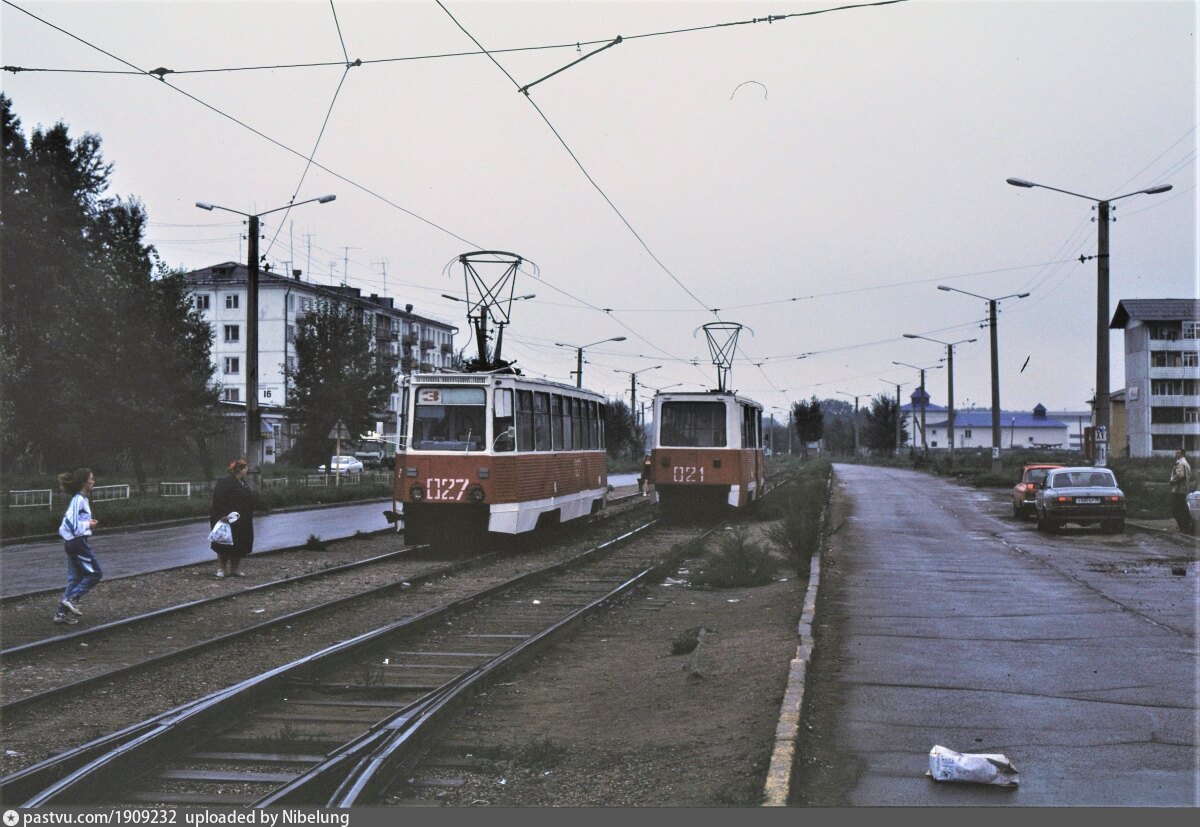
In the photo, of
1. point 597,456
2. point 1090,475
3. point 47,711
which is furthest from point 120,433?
point 47,711

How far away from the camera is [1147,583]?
16.9 m

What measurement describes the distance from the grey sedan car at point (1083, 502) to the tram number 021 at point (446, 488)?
13.4 meters

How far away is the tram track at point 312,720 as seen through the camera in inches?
255

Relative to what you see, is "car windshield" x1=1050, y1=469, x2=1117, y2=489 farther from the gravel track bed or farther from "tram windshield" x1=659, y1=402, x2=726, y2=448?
the gravel track bed

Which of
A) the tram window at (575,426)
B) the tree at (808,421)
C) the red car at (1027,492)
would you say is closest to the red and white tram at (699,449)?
the tram window at (575,426)

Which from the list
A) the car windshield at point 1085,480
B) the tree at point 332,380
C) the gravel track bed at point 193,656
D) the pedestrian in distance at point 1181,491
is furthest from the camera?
the tree at point 332,380

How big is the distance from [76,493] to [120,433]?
95.3ft

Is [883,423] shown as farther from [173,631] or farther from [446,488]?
[173,631]

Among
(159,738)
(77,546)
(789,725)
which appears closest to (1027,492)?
(77,546)

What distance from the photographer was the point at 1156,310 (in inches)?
3939

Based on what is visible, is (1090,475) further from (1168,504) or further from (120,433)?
(120,433)

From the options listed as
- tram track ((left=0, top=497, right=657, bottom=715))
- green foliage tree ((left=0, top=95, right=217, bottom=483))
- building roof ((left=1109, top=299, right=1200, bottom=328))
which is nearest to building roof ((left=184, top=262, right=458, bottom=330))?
green foliage tree ((left=0, top=95, right=217, bottom=483))

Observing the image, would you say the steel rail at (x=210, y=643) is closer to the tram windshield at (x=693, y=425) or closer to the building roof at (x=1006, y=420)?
the tram windshield at (x=693, y=425)

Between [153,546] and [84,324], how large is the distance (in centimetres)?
1757
